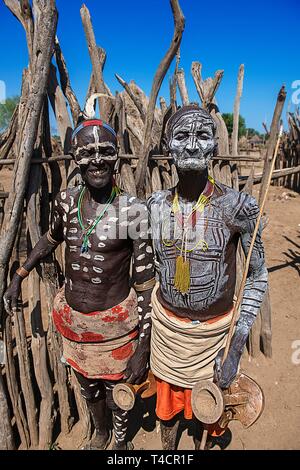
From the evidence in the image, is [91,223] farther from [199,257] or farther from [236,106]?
[236,106]

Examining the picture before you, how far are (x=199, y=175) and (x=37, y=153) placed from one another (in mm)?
1348

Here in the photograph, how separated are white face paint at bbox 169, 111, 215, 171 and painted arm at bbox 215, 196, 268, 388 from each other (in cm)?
35

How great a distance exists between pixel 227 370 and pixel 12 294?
1522 mm

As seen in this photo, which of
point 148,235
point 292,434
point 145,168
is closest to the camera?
point 148,235

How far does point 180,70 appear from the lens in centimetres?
345

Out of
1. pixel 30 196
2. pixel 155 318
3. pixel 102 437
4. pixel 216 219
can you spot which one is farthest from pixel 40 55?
pixel 102 437

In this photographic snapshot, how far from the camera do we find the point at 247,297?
1.90 meters

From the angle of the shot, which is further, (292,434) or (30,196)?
(292,434)

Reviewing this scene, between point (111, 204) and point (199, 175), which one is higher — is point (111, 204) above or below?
below

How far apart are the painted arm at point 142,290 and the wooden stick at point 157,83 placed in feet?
2.26

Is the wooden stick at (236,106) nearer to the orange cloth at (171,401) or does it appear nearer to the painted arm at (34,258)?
the painted arm at (34,258)

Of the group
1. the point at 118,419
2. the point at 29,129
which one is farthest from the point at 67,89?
the point at 118,419

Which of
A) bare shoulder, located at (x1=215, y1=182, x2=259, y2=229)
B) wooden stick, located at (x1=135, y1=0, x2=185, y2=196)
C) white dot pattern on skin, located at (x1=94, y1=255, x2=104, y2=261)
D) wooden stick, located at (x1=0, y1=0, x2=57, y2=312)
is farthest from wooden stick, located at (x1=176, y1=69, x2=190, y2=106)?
white dot pattern on skin, located at (x1=94, y1=255, x2=104, y2=261)

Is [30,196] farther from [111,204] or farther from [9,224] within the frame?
[111,204]
